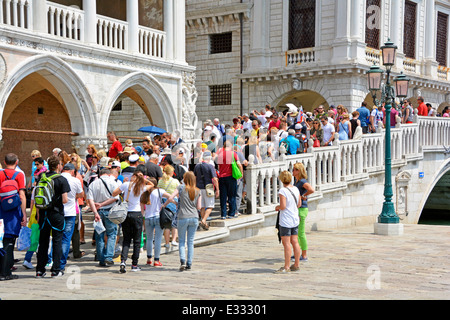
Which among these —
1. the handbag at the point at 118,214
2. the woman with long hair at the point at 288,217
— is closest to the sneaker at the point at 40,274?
the handbag at the point at 118,214

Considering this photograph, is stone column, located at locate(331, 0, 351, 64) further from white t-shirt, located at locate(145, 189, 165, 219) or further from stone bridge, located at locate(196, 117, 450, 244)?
white t-shirt, located at locate(145, 189, 165, 219)

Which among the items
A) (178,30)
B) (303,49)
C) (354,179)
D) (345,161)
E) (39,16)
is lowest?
(354,179)

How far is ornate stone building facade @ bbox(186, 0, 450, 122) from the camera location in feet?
89.5

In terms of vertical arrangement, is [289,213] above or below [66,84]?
below

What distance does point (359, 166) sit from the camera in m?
18.1

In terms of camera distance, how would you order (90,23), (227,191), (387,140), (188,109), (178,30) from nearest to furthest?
1. (227,191)
2. (387,140)
3. (90,23)
4. (178,30)
5. (188,109)

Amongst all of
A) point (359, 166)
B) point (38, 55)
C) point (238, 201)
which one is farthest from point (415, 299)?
point (38, 55)

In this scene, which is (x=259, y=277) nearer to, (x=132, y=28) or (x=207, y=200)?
(x=207, y=200)

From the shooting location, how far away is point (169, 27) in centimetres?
2031

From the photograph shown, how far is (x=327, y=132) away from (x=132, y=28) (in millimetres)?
6921

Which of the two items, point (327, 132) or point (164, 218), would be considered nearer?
point (164, 218)

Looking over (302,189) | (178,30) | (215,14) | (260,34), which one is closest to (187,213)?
(302,189)

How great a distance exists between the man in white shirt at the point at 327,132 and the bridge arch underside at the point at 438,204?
15.1 metres

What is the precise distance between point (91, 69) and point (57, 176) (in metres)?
9.11
